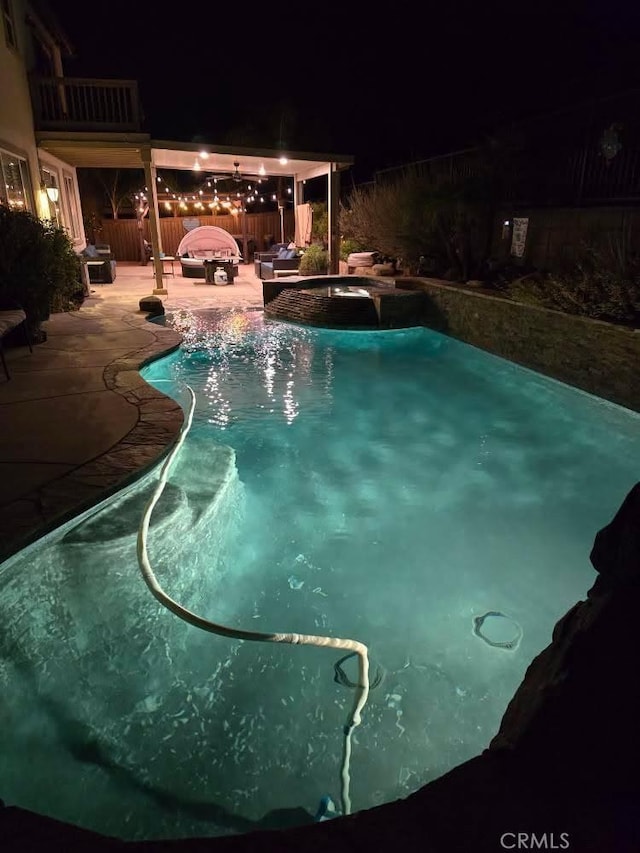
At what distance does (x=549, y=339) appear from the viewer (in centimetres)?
838

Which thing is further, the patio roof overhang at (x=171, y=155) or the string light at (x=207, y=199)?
the string light at (x=207, y=199)

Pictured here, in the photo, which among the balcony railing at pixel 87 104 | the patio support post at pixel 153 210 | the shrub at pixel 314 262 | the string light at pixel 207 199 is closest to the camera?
the balcony railing at pixel 87 104

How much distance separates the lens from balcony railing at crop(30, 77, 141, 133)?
11305mm

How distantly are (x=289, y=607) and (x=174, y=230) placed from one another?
72.0 ft

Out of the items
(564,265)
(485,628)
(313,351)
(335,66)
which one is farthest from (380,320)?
(335,66)

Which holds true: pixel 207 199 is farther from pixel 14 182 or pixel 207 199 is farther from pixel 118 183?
pixel 14 182

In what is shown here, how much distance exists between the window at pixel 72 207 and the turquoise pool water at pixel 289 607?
1210 centimetres

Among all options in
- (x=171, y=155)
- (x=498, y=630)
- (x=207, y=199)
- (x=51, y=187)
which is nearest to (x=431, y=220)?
(x=171, y=155)

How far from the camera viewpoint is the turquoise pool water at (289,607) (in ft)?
8.71

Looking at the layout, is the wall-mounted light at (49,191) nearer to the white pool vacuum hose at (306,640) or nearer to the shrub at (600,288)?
the shrub at (600,288)

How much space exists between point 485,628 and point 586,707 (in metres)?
2.07

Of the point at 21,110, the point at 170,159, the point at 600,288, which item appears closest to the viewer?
the point at 600,288

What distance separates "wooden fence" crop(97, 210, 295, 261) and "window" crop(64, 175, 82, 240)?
16.1ft

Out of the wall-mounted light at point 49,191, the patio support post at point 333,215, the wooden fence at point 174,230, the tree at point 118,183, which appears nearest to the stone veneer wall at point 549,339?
the patio support post at point 333,215
